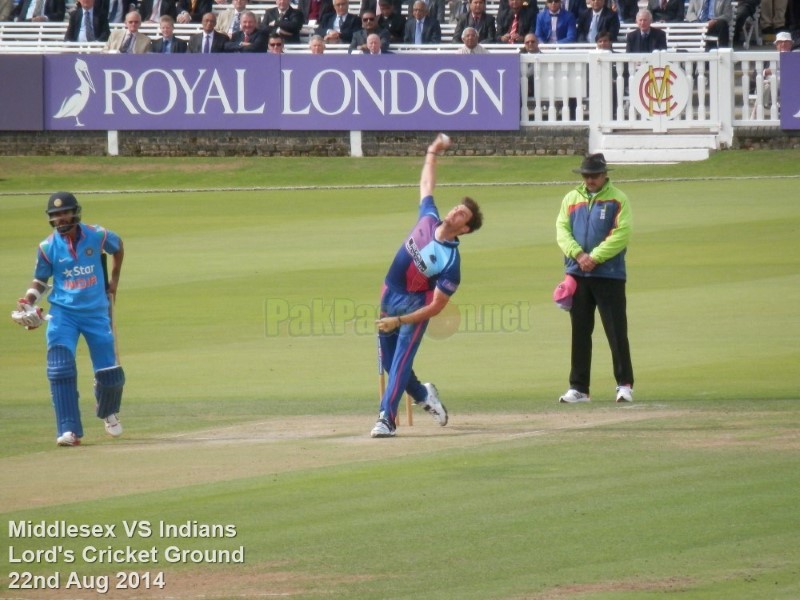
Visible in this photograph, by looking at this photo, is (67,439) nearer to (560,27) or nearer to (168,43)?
(168,43)

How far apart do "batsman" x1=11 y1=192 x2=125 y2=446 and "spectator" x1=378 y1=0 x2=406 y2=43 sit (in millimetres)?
18052

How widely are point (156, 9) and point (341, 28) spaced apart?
457 centimetres

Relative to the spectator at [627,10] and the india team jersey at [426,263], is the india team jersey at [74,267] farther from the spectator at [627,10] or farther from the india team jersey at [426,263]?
the spectator at [627,10]

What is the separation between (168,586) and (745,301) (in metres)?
10.9

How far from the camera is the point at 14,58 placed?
27.1 meters

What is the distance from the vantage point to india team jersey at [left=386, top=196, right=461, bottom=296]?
1020 cm

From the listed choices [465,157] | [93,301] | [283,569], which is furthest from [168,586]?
[465,157]

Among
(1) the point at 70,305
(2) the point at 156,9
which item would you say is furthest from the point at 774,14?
(1) the point at 70,305

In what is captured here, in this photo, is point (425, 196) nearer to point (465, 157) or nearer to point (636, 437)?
point (636, 437)

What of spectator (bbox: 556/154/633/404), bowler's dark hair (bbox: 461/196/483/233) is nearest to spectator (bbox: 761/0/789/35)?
spectator (bbox: 556/154/633/404)

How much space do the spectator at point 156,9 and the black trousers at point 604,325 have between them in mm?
19852

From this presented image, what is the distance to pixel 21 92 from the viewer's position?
90.2ft

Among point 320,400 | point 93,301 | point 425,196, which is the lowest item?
point 320,400

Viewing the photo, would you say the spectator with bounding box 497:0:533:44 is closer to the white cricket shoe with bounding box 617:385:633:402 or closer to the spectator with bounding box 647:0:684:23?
the spectator with bounding box 647:0:684:23
